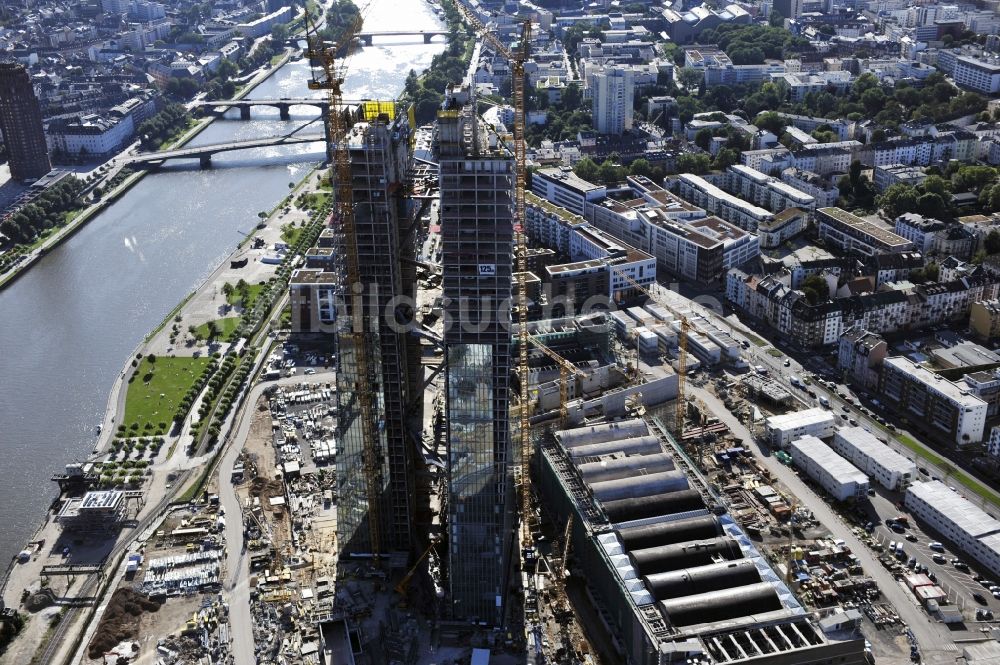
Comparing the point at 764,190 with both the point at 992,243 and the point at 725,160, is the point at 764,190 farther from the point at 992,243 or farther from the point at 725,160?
the point at 992,243

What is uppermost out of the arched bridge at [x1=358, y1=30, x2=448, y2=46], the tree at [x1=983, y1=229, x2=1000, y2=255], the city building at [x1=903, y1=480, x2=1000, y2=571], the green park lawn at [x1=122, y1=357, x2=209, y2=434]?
the arched bridge at [x1=358, y1=30, x2=448, y2=46]

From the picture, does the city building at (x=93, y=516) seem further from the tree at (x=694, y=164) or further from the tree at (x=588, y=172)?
the tree at (x=694, y=164)

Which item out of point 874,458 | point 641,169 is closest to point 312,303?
point 874,458

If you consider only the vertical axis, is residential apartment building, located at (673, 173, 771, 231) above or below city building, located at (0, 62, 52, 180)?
below

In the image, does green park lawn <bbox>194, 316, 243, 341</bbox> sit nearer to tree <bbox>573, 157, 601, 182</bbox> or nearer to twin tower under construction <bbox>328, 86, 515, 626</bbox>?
twin tower under construction <bbox>328, 86, 515, 626</bbox>

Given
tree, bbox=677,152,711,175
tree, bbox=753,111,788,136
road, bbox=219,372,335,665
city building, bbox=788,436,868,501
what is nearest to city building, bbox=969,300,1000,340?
city building, bbox=788,436,868,501

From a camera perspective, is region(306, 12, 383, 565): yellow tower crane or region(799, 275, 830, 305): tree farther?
region(799, 275, 830, 305): tree
